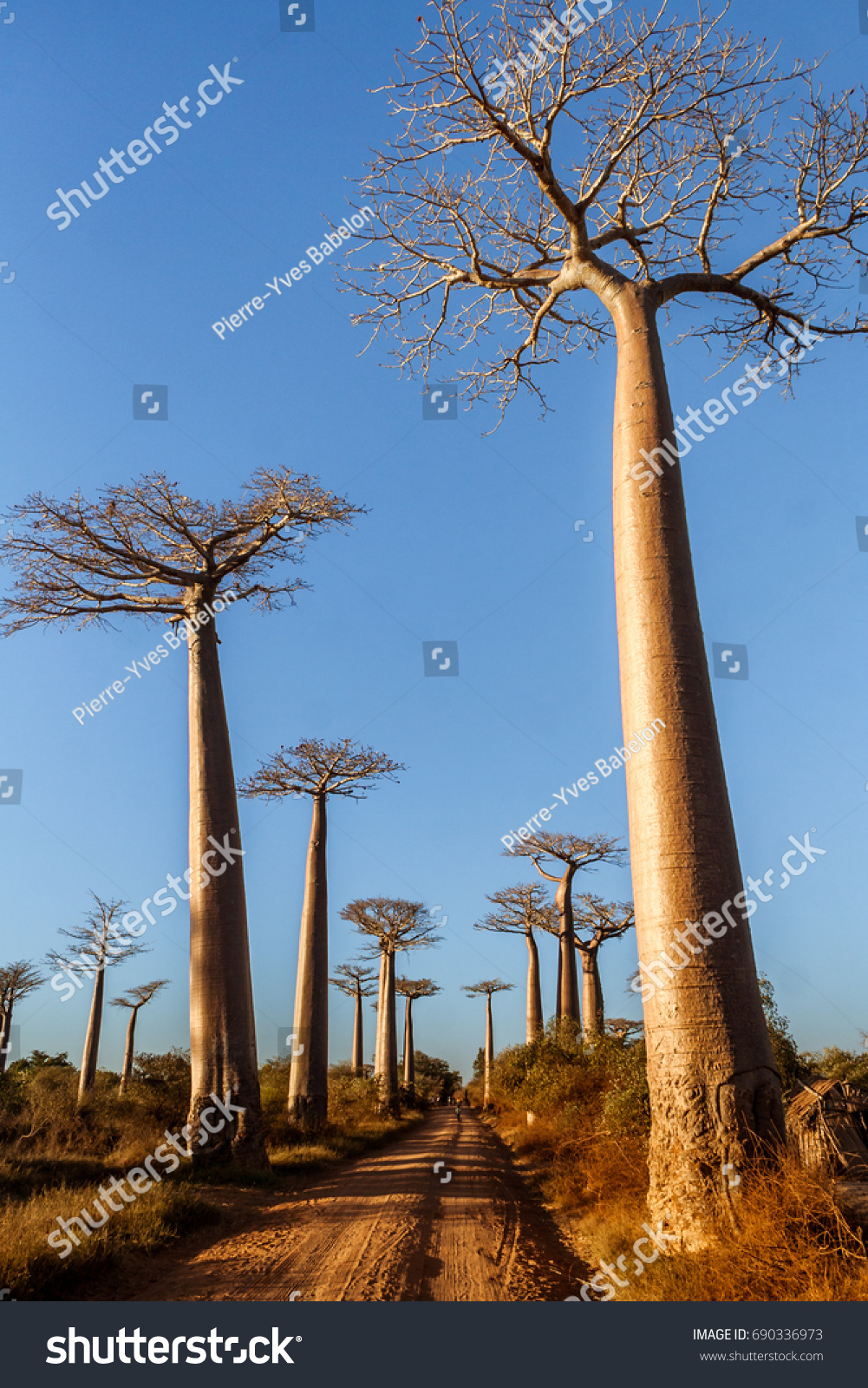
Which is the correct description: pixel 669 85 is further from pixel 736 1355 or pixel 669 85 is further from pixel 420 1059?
pixel 420 1059

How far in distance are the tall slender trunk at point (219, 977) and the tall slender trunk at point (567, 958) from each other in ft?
44.3

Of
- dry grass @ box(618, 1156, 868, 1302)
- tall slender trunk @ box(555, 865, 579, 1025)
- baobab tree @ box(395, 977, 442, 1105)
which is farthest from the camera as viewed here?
baobab tree @ box(395, 977, 442, 1105)

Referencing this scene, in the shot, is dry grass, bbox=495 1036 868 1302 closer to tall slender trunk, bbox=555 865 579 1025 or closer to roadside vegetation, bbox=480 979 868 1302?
roadside vegetation, bbox=480 979 868 1302

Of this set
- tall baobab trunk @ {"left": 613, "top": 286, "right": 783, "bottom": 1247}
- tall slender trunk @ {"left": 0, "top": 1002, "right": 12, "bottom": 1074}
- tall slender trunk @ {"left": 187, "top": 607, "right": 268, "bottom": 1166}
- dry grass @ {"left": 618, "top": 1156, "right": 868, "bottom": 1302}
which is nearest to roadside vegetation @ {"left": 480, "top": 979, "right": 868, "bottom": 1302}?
dry grass @ {"left": 618, "top": 1156, "right": 868, "bottom": 1302}

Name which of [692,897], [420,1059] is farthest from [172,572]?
[420,1059]

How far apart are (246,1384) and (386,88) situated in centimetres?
758

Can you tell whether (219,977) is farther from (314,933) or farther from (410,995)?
(410,995)

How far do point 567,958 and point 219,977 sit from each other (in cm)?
1446

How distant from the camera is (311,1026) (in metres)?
14.4

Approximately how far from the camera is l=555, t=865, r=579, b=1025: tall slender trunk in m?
21.8

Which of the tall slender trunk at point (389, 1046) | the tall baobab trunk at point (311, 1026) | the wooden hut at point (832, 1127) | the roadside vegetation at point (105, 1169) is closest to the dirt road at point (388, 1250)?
the roadside vegetation at point (105, 1169)

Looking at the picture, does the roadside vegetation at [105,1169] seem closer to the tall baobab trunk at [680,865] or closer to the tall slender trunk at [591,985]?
the tall baobab trunk at [680,865]

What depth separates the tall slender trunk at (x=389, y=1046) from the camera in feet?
74.5

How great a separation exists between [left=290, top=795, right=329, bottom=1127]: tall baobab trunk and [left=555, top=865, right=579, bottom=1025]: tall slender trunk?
8711 millimetres
